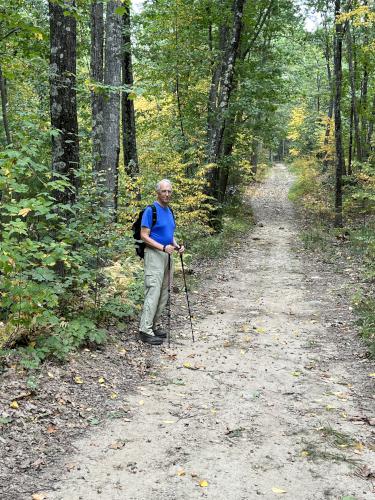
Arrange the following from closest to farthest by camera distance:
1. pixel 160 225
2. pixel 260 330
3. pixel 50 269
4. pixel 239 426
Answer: pixel 239 426
pixel 50 269
pixel 160 225
pixel 260 330

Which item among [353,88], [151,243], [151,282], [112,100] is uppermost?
[353,88]

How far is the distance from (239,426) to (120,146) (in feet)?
38.8

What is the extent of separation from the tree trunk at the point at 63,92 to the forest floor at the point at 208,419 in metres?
2.73

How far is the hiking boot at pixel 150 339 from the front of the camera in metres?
6.98

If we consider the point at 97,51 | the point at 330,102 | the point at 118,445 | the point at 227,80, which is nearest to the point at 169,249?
the point at 118,445

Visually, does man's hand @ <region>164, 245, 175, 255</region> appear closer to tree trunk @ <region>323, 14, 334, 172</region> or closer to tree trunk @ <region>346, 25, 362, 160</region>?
tree trunk @ <region>323, 14, 334, 172</region>

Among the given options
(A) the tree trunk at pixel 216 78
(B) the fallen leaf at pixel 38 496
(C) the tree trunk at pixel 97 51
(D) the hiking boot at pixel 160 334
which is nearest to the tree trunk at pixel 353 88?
(A) the tree trunk at pixel 216 78

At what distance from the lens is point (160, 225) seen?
22.7ft

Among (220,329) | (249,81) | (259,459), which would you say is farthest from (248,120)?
(259,459)

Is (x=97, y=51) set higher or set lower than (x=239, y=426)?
higher

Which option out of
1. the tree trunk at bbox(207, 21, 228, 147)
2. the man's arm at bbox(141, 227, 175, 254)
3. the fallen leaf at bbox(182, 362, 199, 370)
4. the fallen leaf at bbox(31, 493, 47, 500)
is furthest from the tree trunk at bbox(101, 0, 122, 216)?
the tree trunk at bbox(207, 21, 228, 147)

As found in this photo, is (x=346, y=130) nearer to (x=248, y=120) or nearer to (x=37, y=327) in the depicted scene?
(x=248, y=120)

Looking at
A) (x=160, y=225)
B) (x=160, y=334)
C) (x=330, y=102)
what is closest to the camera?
(x=160, y=225)

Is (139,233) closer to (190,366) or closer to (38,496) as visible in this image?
(190,366)
